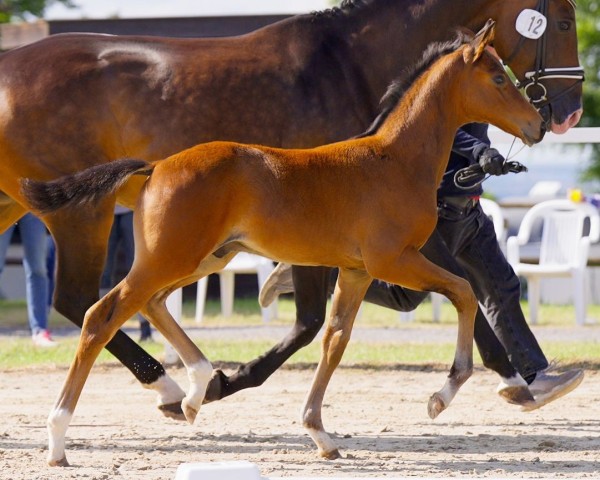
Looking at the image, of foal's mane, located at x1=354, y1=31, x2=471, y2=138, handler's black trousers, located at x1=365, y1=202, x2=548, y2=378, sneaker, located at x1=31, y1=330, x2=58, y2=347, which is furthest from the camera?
sneaker, located at x1=31, y1=330, x2=58, y2=347

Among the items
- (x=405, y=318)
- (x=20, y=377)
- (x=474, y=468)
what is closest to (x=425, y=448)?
(x=474, y=468)

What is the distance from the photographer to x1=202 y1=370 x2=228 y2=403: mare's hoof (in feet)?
20.7

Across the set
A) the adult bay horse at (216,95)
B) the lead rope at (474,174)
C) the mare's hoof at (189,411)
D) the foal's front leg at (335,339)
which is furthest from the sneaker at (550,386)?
the mare's hoof at (189,411)

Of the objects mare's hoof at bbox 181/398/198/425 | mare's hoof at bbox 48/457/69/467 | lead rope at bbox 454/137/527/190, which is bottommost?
mare's hoof at bbox 48/457/69/467

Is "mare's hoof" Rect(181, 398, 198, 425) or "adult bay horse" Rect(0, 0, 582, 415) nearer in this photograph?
"mare's hoof" Rect(181, 398, 198, 425)

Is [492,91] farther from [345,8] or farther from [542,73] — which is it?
[345,8]

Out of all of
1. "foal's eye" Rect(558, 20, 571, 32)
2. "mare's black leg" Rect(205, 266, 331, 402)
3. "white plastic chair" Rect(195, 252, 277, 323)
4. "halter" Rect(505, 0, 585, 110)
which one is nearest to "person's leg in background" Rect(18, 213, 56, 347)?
"white plastic chair" Rect(195, 252, 277, 323)

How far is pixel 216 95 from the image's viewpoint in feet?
20.4

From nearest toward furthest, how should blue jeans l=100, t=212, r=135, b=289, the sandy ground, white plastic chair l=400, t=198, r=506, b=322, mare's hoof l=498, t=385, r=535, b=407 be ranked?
1. the sandy ground
2. mare's hoof l=498, t=385, r=535, b=407
3. blue jeans l=100, t=212, r=135, b=289
4. white plastic chair l=400, t=198, r=506, b=322

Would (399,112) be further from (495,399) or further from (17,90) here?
(495,399)

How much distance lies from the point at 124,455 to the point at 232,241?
1.09 metres

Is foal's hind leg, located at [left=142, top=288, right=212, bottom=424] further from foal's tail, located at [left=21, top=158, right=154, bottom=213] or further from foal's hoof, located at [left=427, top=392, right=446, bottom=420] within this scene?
foal's hoof, located at [left=427, top=392, right=446, bottom=420]

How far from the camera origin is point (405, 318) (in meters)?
12.5

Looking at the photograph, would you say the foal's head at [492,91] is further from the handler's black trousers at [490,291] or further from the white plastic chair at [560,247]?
the white plastic chair at [560,247]
